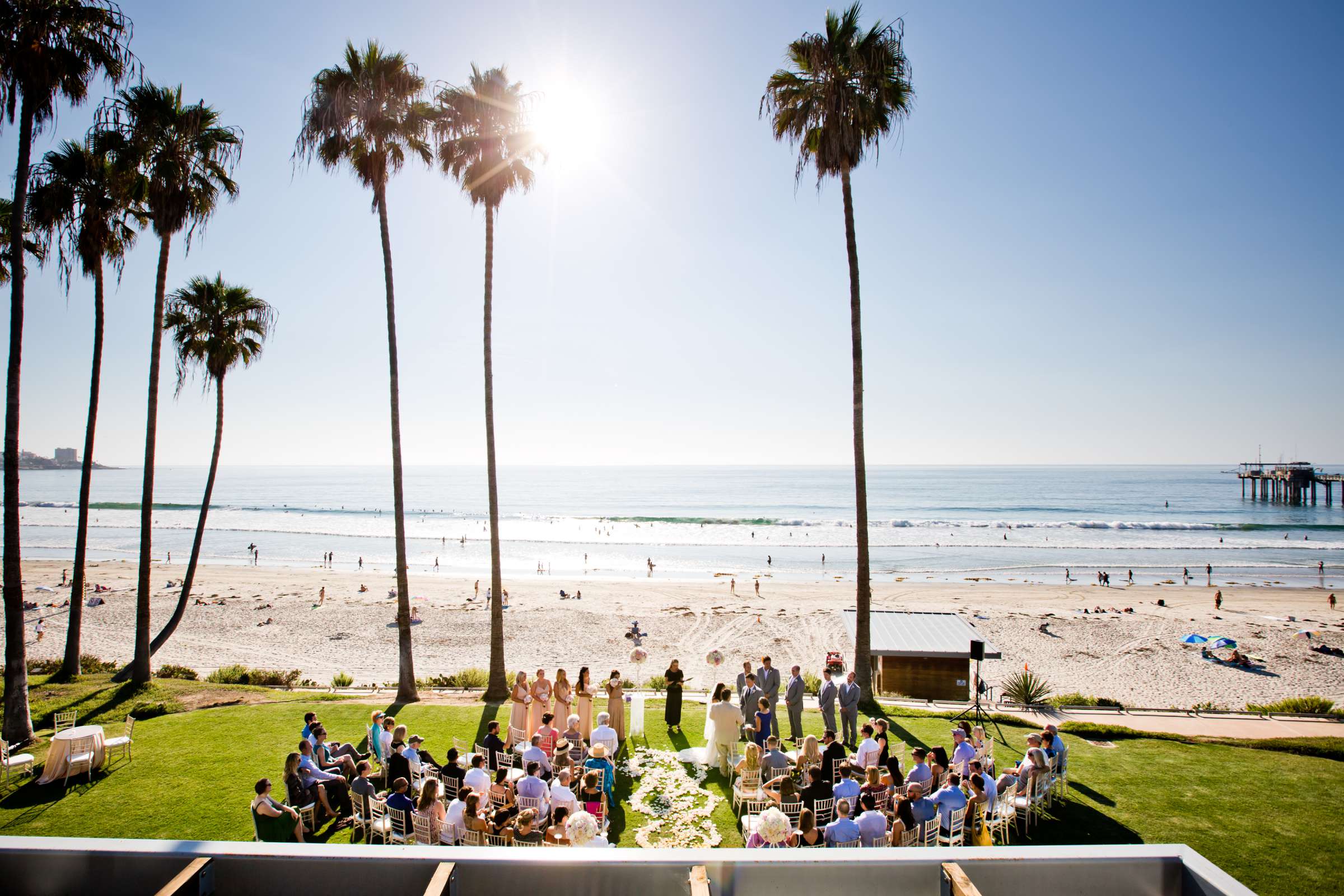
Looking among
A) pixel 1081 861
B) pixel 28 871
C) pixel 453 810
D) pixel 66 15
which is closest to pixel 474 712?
pixel 453 810

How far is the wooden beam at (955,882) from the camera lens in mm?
3035

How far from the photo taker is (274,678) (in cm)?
1867

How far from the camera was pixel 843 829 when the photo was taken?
704 centimetres

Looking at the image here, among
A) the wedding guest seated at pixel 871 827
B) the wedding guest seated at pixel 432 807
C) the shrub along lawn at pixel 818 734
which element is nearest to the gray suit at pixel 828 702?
the shrub along lawn at pixel 818 734

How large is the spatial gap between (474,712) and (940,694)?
12.6 m

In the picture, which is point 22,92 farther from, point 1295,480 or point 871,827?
point 1295,480

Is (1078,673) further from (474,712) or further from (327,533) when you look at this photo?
(327,533)

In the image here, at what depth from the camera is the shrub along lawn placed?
858cm

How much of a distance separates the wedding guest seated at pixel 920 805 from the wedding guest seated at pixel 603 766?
417 centimetres

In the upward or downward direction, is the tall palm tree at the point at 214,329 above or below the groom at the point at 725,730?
above

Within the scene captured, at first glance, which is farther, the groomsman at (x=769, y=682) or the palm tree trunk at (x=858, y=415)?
the palm tree trunk at (x=858, y=415)

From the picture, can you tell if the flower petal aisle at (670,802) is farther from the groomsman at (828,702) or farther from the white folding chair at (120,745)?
the white folding chair at (120,745)

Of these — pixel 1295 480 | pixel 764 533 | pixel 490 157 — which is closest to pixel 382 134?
pixel 490 157

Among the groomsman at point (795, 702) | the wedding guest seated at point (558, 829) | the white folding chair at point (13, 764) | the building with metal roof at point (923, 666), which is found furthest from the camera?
the building with metal roof at point (923, 666)
